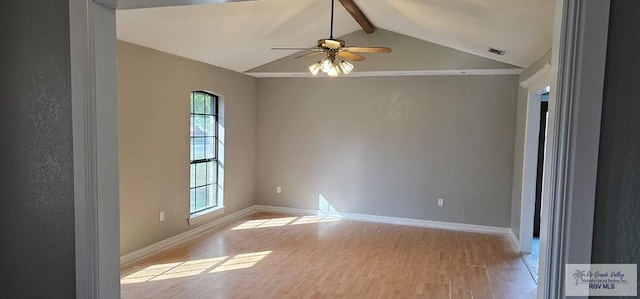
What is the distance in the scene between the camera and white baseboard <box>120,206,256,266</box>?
442 cm

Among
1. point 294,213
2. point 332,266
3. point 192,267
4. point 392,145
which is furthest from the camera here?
point 294,213

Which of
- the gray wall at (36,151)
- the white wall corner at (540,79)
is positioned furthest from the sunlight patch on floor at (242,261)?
the white wall corner at (540,79)

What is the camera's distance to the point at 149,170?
4652 mm

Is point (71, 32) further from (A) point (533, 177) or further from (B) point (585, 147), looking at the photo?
(A) point (533, 177)

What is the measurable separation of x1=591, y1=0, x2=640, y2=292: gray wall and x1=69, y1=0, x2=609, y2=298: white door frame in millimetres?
24

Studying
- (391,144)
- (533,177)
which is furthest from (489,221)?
(391,144)

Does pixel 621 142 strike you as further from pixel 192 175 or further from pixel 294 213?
pixel 294 213

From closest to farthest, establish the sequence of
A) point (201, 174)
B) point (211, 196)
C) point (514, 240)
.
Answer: point (514, 240) → point (201, 174) → point (211, 196)

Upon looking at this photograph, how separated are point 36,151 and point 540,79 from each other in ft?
14.1

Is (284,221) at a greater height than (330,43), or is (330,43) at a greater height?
Answer: (330,43)

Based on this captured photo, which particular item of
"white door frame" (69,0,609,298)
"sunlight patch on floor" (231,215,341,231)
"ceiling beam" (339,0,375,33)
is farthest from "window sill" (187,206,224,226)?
"white door frame" (69,0,609,298)

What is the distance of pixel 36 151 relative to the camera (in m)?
1.50

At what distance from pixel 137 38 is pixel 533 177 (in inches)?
190

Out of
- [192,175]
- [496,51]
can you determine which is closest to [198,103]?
[192,175]
